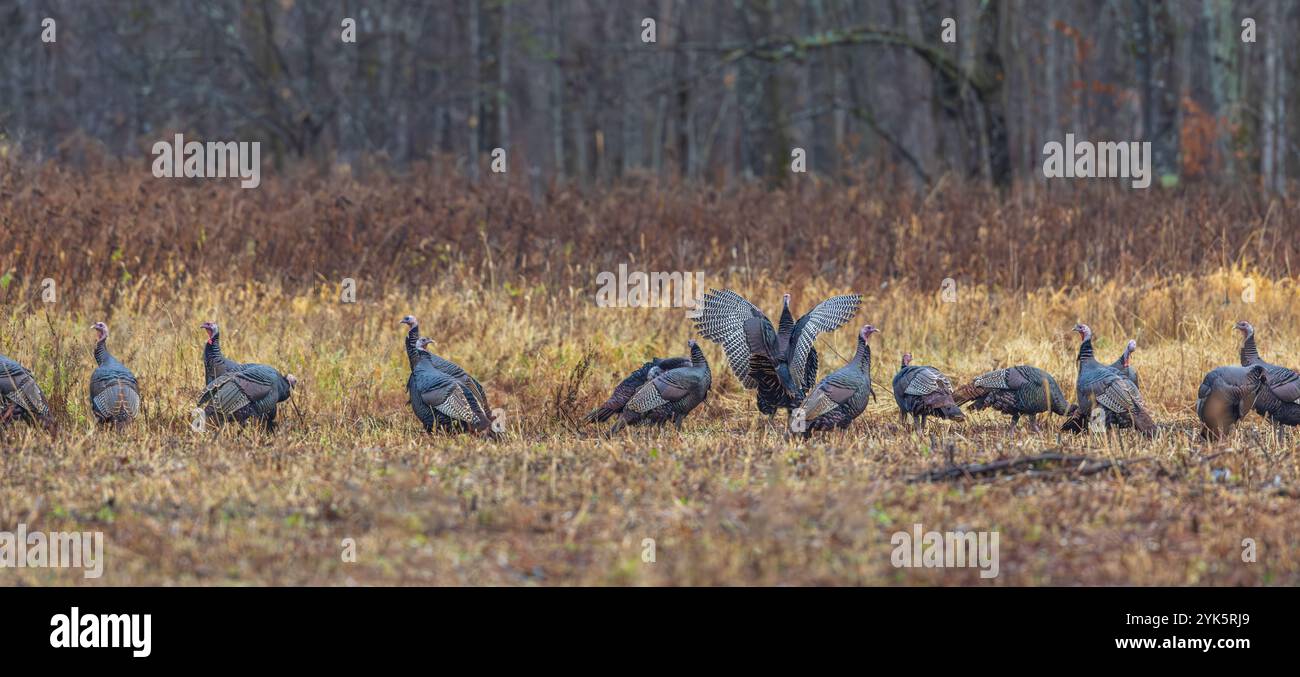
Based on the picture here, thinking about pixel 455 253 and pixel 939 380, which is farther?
pixel 455 253

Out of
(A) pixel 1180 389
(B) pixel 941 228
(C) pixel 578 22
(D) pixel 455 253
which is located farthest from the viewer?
(C) pixel 578 22

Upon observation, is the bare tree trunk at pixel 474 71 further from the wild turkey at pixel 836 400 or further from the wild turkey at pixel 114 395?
the wild turkey at pixel 836 400

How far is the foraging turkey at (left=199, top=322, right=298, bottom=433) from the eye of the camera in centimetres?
942

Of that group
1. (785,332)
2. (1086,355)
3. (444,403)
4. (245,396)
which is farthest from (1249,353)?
(245,396)

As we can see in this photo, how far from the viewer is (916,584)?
596 centimetres

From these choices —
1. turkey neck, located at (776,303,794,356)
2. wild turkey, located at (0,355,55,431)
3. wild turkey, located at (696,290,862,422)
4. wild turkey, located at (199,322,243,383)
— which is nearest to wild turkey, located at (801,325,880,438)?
wild turkey, located at (696,290,862,422)

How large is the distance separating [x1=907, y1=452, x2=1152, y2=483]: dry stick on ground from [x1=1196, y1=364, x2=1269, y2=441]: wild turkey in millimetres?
1414

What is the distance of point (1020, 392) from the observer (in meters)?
9.81

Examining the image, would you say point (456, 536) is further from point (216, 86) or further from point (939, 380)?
point (216, 86)

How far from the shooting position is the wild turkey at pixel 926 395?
9508mm

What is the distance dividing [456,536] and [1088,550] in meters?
2.69

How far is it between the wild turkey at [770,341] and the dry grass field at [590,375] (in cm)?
35

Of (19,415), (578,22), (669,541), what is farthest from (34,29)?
(669,541)

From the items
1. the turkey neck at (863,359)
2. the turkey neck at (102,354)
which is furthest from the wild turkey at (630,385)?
the turkey neck at (102,354)
